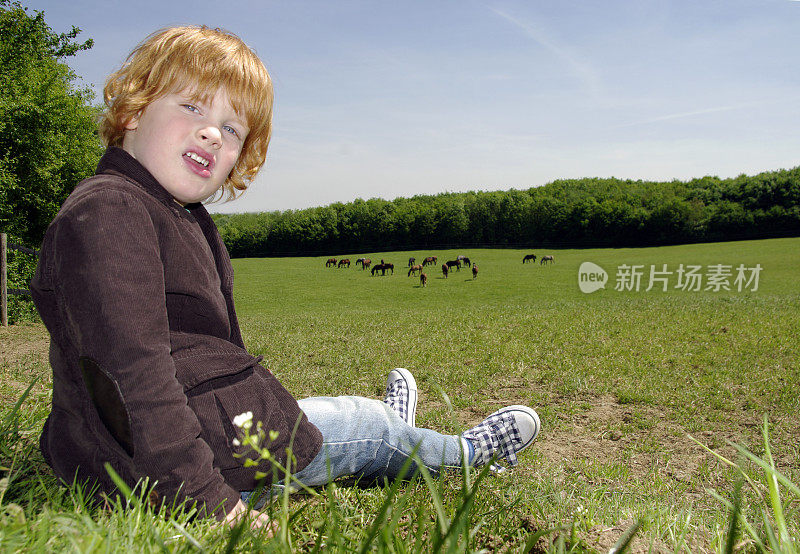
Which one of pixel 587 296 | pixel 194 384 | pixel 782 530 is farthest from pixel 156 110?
pixel 587 296

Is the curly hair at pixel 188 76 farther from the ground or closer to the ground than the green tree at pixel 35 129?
closer to the ground

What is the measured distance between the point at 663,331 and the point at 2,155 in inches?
1068

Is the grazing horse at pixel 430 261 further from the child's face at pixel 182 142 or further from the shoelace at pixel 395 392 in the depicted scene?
the child's face at pixel 182 142

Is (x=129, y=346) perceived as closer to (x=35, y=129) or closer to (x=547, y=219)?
(x=35, y=129)

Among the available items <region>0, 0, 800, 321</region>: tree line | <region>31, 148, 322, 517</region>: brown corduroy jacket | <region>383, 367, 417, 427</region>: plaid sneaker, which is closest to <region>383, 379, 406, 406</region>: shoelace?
<region>383, 367, 417, 427</region>: plaid sneaker

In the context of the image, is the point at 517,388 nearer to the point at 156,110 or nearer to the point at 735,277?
the point at 156,110

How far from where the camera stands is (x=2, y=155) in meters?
23.2

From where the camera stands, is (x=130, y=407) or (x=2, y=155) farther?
(x=2, y=155)

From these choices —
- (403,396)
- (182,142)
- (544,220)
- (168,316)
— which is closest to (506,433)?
(403,396)

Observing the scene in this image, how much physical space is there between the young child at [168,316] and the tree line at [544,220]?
71825 millimetres

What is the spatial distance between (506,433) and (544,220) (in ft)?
273

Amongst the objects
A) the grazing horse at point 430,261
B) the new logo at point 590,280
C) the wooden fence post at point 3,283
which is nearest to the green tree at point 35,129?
the wooden fence post at point 3,283

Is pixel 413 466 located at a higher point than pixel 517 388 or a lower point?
higher

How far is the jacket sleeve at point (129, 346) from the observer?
1.56 meters
